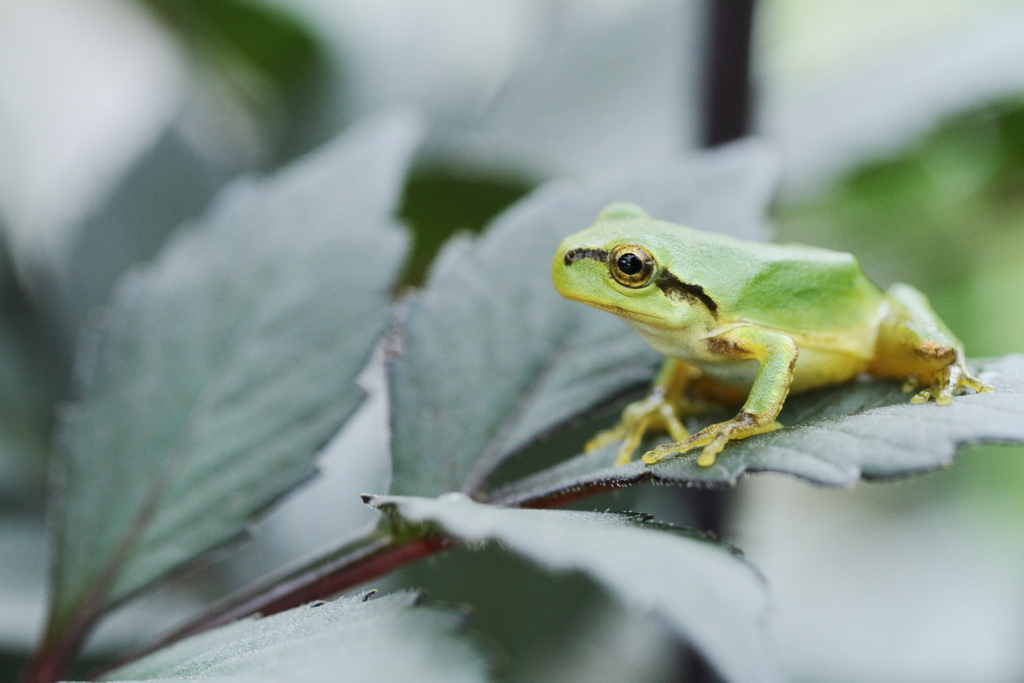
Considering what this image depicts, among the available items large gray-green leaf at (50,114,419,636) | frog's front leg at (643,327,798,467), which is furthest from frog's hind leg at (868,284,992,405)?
large gray-green leaf at (50,114,419,636)

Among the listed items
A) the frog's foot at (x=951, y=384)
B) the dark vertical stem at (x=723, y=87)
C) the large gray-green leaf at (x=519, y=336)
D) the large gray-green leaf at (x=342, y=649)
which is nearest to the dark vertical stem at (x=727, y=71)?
the dark vertical stem at (x=723, y=87)

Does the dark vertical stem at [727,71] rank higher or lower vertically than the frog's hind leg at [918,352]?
higher

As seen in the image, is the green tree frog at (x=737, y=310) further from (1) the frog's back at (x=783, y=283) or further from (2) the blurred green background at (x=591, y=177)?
(2) the blurred green background at (x=591, y=177)

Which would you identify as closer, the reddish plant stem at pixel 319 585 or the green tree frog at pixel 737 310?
the reddish plant stem at pixel 319 585

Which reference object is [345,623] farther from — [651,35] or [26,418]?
[651,35]

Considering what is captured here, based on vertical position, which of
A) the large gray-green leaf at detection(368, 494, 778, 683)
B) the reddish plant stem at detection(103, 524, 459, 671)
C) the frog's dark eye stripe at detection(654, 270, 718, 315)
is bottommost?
the large gray-green leaf at detection(368, 494, 778, 683)

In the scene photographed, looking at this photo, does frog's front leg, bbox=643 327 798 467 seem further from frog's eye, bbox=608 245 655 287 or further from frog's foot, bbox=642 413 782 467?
frog's eye, bbox=608 245 655 287

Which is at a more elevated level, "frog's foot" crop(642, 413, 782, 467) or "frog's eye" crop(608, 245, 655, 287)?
"frog's eye" crop(608, 245, 655, 287)

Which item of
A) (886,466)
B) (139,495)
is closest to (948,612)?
(886,466)
